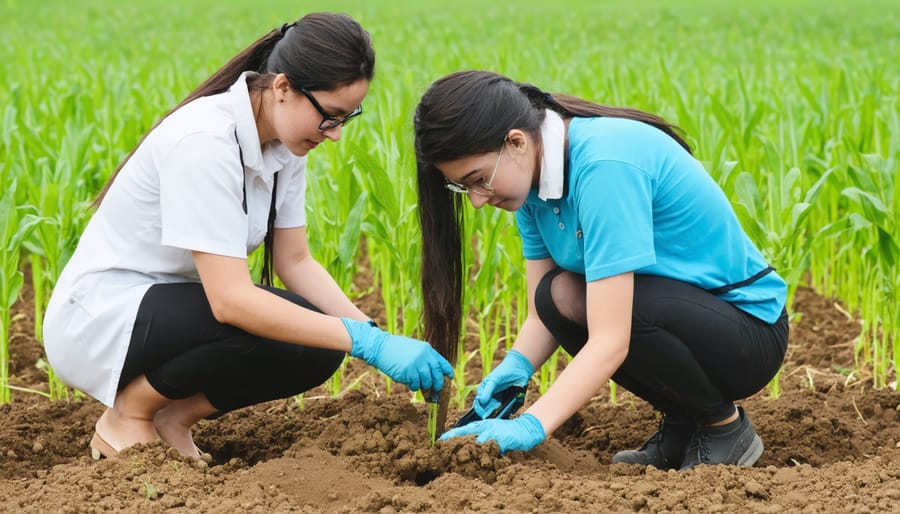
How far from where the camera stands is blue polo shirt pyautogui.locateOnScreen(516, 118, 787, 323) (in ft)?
8.33

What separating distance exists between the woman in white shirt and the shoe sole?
839 millimetres

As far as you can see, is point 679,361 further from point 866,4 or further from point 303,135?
point 866,4

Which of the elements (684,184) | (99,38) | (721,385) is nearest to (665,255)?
(684,184)

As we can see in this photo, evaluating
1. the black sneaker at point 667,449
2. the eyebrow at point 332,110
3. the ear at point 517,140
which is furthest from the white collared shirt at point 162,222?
the black sneaker at point 667,449

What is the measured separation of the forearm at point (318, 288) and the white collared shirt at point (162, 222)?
238 mm

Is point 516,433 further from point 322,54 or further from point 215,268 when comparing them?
point 322,54

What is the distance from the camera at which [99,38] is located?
16.0 meters

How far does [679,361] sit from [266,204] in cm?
119

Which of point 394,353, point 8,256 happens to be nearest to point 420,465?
point 394,353

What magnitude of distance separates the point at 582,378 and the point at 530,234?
558mm

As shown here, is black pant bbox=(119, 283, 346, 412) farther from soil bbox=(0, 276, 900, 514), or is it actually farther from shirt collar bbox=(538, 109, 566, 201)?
shirt collar bbox=(538, 109, 566, 201)

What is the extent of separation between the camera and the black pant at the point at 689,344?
2.75m

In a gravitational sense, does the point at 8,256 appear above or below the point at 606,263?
below

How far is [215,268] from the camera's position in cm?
266
